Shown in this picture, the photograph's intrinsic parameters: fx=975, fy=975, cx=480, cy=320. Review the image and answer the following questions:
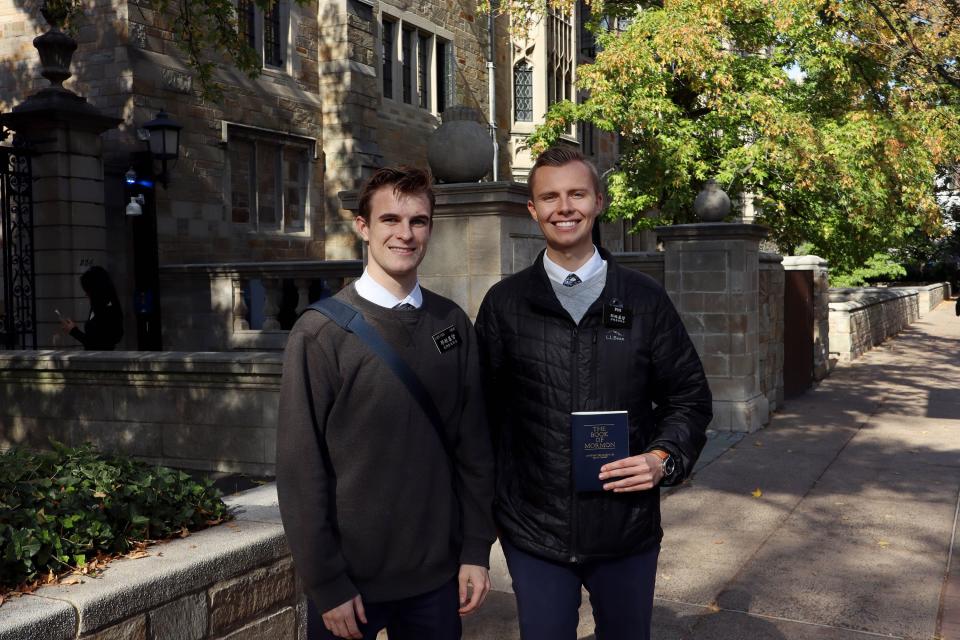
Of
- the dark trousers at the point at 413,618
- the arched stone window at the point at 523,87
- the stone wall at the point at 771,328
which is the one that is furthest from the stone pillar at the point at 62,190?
the arched stone window at the point at 523,87

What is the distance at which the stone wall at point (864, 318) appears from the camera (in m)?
18.6

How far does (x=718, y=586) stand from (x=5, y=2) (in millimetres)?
15633

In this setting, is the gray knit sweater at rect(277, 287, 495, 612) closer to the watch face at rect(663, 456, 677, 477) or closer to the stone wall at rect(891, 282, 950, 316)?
the watch face at rect(663, 456, 677, 477)

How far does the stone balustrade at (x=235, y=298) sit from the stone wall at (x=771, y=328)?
4.92 metres

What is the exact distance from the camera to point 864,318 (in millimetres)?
20500

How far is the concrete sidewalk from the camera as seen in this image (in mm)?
4773

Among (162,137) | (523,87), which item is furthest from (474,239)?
(523,87)

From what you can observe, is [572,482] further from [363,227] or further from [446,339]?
[363,227]

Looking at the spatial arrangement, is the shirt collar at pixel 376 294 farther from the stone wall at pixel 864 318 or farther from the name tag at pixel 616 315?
the stone wall at pixel 864 318

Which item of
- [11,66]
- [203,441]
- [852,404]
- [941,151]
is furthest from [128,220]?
[941,151]

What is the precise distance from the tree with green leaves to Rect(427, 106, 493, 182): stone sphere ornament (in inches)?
387

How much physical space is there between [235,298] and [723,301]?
22.8 feet

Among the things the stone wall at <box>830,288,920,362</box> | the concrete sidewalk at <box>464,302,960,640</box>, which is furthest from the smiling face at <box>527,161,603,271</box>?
the stone wall at <box>830,288,920,362</box>

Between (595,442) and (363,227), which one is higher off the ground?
(363,227)
